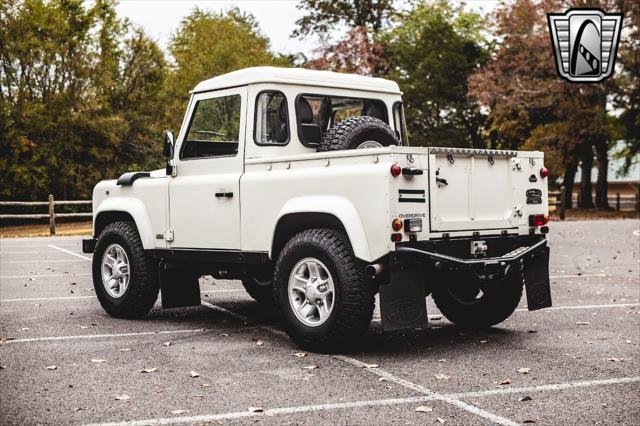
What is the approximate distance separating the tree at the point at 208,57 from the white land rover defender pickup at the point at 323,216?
123 ft

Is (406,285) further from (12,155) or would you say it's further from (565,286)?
(12,155)

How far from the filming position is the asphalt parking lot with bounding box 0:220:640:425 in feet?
18.3

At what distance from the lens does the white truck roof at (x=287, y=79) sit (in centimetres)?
863

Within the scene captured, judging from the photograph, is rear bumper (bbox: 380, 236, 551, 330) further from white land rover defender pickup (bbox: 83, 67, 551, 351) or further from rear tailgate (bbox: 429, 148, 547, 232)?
rear tailgate (bbox: 429, 148, 547, 232)

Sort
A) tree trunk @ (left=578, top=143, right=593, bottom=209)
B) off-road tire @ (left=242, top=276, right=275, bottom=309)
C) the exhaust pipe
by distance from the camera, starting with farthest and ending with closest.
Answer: tree trunk @ (left=578, top=143, right=593, bottom=209)
off-road tire @ (left=242, top=276, right=275, bottom=309)
the exhaust pipe

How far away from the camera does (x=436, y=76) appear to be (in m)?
52.6

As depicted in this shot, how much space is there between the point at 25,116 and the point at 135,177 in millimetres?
32806

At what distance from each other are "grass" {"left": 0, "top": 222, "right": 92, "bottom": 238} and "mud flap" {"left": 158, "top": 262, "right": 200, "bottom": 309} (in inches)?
840

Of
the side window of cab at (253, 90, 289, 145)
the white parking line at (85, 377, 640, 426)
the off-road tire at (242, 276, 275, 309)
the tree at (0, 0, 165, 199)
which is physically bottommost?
the white parking line at (85, 377, 640, 426)

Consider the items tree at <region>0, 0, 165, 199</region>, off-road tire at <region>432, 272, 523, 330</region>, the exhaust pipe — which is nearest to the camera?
the exhaust pipe

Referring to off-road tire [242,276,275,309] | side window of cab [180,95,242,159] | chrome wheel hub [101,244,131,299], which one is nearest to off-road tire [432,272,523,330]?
off-road tire [242,276,275,309]

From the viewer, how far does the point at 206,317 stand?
9.93 metres

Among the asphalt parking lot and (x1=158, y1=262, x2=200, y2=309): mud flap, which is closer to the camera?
the asphalt parking lot

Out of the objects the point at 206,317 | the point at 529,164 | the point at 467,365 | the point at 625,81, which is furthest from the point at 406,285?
the point at 625,81
